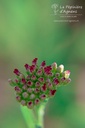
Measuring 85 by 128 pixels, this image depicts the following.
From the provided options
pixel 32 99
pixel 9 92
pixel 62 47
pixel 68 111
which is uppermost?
pixel 62 47

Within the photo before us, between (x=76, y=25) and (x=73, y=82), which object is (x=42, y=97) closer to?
(x=73, y=82)

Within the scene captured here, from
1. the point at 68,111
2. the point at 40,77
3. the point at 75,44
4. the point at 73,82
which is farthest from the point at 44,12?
the point at 40,77

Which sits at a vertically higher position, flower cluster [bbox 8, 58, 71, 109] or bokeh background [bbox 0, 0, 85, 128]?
bokeh background [bbox 0, 0, 85, 128]

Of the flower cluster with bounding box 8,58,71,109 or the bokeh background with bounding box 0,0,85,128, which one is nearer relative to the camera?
the flower cluster with bounding box 8,58,71,109

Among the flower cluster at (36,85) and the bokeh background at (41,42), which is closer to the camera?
the flower cluster at (36,85)
